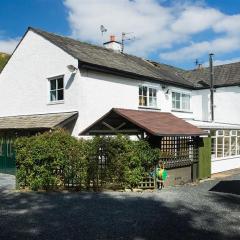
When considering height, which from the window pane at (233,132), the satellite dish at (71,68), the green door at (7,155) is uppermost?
the satellite dish at (71,68)

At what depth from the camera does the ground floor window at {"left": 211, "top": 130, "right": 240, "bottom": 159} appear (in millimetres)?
24672

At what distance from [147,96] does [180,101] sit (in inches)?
188

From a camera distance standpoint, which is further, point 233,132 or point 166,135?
point 233,132

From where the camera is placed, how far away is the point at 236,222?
33.4ft

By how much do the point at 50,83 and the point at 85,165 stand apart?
9094mm

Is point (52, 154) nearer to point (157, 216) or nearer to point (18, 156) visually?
point (18, 156)

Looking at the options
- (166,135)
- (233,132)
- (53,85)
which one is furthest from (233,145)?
(53,85)

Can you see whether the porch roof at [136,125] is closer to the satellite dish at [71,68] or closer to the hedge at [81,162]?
the hedge at [81,162]

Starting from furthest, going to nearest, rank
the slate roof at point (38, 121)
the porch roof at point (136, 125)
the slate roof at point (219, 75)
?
the slate roof at point (219, 75) < the slate roof at point (38, 121) < the porch roof at point (136, 125)

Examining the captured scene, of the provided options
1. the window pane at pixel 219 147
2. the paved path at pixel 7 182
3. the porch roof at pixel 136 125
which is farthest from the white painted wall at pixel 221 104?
the paved path at pixel 7 182

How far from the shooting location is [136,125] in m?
17.3

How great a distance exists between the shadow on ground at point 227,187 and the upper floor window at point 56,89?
34.0ft

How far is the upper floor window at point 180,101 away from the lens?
28.7 m

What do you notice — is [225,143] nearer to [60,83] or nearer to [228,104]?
[228,104]
